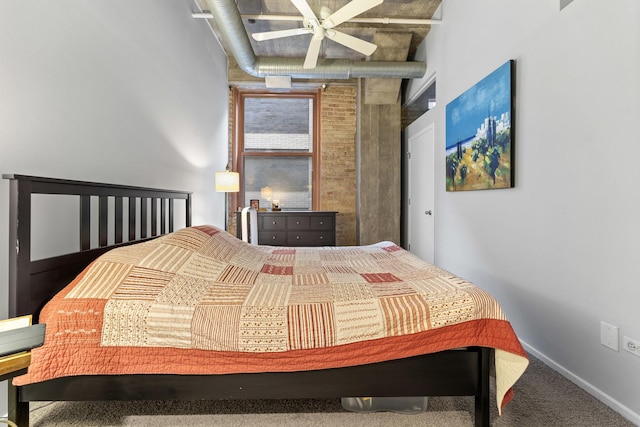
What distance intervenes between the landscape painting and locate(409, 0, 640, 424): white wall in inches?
3.0

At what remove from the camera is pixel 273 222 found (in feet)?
14.7

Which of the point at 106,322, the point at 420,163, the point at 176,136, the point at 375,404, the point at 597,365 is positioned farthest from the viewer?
the point at 420,163

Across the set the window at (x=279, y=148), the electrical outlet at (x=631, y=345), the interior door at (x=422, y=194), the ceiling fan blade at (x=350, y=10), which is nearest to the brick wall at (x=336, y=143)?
the window at (x=279, y=148)

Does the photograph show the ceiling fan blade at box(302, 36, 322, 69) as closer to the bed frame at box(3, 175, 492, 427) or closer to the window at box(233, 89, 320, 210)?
the window at box(233, 89, 320, 210)

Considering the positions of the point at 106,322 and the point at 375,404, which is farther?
the point at 375,404

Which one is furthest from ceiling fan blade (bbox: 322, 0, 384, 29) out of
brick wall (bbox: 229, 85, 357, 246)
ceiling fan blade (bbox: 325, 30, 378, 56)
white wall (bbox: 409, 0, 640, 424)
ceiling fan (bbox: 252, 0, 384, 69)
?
brick wall (bbox: 229, 85, 357, 246)

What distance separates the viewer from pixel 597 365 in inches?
64.2

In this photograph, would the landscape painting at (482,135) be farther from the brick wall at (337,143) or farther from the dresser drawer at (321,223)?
the brick wall at (337,143)

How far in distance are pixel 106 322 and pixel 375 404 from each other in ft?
3.86

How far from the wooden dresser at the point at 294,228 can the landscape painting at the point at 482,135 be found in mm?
1819

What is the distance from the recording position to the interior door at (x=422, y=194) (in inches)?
150

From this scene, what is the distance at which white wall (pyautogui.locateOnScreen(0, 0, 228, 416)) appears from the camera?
4.52 ft

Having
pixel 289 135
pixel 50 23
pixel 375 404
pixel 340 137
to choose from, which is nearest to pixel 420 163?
pixel 340 137

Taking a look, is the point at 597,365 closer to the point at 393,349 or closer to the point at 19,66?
the point at 393,349
